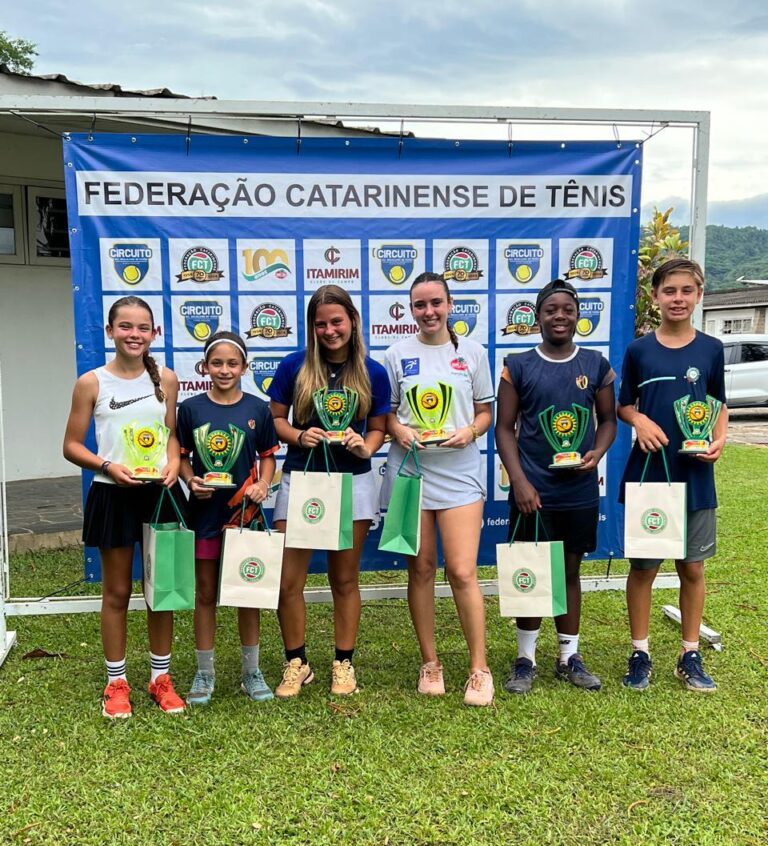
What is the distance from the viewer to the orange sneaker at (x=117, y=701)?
3.36 m

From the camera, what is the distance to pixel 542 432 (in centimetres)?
347

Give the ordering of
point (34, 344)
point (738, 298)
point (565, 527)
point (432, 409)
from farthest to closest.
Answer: point (738, 298), point (34, 344), point (565, 527), point (432, 409)

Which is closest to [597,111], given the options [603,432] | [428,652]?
[603,432]

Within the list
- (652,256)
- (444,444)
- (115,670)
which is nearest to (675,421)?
(444,444)

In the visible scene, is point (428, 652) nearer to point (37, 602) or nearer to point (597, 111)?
point (37, 602)

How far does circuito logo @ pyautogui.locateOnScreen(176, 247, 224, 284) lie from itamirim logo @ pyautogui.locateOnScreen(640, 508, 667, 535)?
99.0 inches

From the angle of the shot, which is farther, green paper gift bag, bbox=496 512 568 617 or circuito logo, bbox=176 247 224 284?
circuito logo, bbox=176 247 224 284

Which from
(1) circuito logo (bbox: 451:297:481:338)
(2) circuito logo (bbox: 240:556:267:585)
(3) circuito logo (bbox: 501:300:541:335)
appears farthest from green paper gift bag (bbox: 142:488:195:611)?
(3) circuito logo (bbox: 501:300:541:335)

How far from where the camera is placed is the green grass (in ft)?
8.46

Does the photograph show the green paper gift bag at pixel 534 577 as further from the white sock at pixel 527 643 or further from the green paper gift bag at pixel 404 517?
the green paper gift bag at pixel 404 517

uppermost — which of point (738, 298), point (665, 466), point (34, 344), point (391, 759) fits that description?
point (738, 298)

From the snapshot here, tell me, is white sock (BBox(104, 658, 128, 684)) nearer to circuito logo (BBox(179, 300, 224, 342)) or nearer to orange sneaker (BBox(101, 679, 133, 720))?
orange sneaker (BBox(101, 679, 133, 720))

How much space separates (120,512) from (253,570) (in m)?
0.62

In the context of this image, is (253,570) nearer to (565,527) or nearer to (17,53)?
(565,527)
